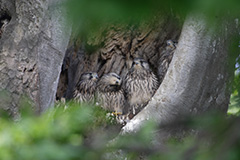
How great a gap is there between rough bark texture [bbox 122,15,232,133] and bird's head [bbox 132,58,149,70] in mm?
1878

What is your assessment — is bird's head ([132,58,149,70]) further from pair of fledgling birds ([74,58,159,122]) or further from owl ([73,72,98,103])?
owl ([73,72,98,103])

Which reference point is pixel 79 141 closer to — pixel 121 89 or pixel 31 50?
pixel 31 50

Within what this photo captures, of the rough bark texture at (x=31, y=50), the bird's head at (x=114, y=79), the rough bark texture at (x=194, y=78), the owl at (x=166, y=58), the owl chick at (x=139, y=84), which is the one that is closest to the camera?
the rough bark texture at (x=31, y=50)

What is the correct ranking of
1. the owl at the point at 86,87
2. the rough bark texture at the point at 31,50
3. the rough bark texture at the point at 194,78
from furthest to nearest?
the owl at the point at 86,87, the rough bark texture at the point at 194,78, the rough bark texture at the point at 31,50

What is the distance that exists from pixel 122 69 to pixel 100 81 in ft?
1.80

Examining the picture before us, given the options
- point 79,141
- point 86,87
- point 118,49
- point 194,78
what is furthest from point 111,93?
point 79,141

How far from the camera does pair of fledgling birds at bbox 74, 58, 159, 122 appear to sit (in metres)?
Answer: 6.16

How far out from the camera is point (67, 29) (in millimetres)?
4438

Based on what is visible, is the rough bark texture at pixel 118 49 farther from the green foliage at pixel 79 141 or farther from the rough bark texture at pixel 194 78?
the green foliage at pixel 79 141

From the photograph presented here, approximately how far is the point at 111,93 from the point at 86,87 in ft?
1.45

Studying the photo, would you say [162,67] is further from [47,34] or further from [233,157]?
[233,157]

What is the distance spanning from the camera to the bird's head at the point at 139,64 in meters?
6.29

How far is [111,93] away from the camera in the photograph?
6.43 meters

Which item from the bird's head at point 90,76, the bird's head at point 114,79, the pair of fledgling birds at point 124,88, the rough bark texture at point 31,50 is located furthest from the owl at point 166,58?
the rough bark texture at point 31,50
